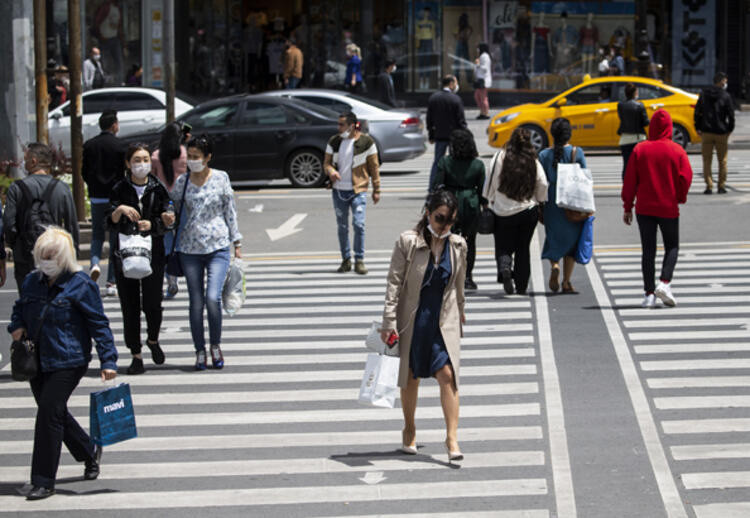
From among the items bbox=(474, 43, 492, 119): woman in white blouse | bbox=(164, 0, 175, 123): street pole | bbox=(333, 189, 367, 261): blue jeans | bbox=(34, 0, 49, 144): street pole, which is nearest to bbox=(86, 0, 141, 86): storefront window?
bbox=(474, 43, 492, 119): woman in white blouse

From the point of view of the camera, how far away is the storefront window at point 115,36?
121ft

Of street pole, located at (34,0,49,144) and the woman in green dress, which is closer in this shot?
the woman in green dress

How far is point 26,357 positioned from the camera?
7.68 m

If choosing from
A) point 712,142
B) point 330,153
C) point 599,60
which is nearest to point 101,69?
point 599,60

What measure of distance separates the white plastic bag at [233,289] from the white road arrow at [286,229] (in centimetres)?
737

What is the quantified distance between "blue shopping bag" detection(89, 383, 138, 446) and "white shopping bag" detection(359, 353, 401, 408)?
133cm

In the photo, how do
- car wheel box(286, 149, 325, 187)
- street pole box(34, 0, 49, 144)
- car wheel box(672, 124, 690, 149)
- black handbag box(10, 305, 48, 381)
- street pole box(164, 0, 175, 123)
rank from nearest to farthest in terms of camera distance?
black handbag box(10, 305, 48, 381) < street pole box(34, 0, 49, 144) < street pole box(164, 0, 175, 123) < car wheel box(286, 149, 325, 187) < car wheel box(672, 124, 690, 149)

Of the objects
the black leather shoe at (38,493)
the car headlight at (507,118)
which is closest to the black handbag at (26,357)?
the black leather shoe at (38,493)

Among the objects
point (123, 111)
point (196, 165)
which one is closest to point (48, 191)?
point (196, 165)

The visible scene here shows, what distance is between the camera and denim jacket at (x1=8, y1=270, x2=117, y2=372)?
7.74 m

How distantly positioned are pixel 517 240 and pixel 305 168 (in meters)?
10.2

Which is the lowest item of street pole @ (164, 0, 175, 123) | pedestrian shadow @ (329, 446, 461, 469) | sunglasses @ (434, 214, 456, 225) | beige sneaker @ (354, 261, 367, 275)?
pedestrian shadow @ (329, 446, 461, 469)

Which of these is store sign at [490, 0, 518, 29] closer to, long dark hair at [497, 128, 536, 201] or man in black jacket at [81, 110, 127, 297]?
long dark hair at [497, 128, 536, 201]

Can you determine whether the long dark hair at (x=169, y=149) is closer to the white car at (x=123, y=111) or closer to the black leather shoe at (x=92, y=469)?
the black leather shoe at (x=92, y=469)
